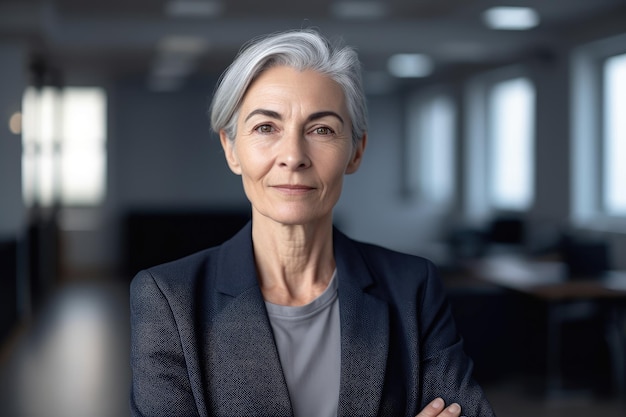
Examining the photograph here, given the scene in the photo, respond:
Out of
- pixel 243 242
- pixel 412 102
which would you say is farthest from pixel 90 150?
pixel 243 242

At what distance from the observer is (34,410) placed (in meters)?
5.72

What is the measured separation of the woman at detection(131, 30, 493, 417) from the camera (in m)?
1.55

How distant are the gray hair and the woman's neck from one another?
0.65ft

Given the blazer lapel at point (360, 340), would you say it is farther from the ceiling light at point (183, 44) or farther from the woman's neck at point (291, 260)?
the ceiling light at point (183, 44)

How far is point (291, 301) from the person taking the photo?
5.52 feet

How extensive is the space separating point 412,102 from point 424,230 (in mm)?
2456

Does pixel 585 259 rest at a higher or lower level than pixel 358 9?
lower

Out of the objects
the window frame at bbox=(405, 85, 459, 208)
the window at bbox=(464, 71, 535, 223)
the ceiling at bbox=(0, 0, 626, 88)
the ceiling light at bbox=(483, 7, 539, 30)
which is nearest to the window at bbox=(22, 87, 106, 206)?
the ceiling at bbox=(0, 0, 626, 88)

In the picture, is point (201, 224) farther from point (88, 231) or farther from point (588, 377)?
point (588, 377)

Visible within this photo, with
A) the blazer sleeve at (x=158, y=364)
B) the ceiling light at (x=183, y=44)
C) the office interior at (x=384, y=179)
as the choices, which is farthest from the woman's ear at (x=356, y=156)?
the ceiling light at (x=183, y=44)

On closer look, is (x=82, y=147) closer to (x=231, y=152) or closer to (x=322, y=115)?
(x=231, y=152)

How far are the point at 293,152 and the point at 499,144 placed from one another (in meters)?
12.1

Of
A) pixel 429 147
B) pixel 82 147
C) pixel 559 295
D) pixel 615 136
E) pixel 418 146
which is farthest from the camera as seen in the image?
pixel 418 146

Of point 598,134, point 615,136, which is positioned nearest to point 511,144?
point 598,134
